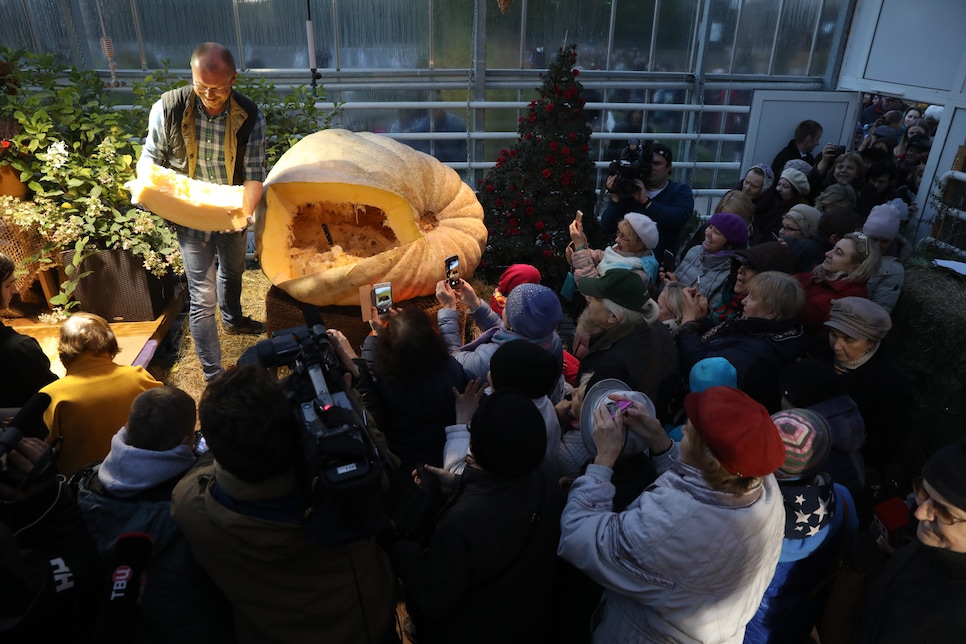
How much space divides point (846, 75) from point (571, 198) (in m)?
4.39

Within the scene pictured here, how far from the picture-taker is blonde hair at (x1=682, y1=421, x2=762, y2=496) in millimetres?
→ 1488

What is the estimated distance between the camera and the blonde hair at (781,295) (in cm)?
275

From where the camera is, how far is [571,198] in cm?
469

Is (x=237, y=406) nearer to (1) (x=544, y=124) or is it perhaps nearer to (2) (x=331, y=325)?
(2) (x=331, y=325)

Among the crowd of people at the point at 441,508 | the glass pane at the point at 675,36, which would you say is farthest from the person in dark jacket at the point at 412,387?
the glass pane at the point at 675,36

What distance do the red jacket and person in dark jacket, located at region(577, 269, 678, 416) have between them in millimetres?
1054

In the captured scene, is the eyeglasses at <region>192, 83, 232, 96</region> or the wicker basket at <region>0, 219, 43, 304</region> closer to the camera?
the eyeglasses at <region>192, 83, 232, 96</region>

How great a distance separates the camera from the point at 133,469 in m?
1.69

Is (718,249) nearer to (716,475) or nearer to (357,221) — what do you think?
(357,221)

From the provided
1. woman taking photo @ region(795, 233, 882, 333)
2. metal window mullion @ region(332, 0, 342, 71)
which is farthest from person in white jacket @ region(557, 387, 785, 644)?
metal window mullion @ region(332, 0, 342, 71)

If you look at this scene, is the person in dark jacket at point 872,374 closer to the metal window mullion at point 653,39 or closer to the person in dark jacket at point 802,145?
the person in dark jacket at point 802,145

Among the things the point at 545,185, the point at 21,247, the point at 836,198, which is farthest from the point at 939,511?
the point at 21,247

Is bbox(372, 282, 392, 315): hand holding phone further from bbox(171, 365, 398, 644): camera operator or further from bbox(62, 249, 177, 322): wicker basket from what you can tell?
bbox(62, 249, 177, 322): wicker basket

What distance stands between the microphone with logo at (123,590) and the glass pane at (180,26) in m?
5.43
